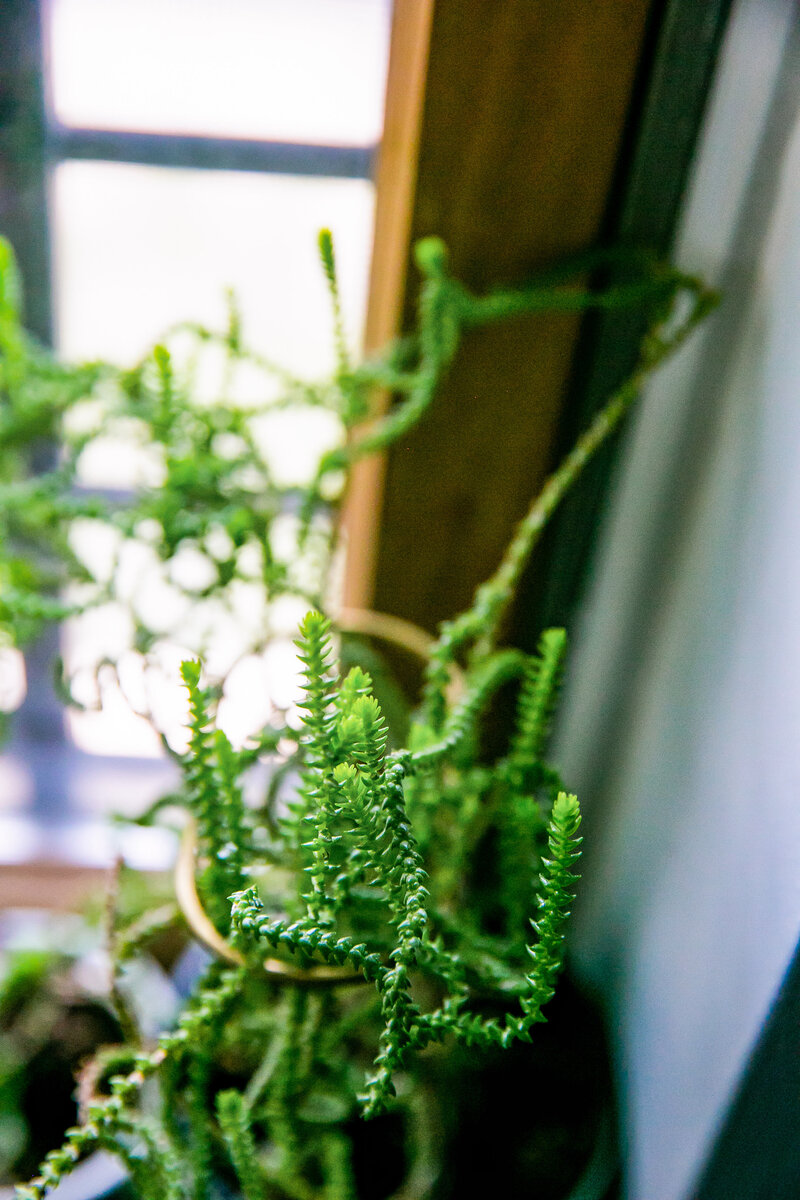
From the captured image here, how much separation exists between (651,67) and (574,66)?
4 cm

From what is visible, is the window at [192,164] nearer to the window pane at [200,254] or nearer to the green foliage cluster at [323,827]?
the window pane at [200,254]

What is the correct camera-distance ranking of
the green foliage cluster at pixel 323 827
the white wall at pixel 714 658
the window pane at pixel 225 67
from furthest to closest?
1. the window pane at pixel 225 67
2. the white wall at pixel 714 658
3. the green foliage cluster at pixel 323 827

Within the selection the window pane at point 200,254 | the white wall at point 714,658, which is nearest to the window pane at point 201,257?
the window pane at point 200,254

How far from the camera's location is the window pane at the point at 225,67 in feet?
2.08

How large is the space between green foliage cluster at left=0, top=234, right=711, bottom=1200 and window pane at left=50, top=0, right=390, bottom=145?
21cm

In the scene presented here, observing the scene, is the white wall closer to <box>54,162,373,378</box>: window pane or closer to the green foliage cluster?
the green foliage cluster

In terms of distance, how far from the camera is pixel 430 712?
1.44ft

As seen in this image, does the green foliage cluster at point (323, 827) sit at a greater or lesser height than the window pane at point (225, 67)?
lesser

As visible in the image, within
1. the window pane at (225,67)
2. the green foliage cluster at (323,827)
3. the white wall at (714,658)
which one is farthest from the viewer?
the window pane at (225,67)

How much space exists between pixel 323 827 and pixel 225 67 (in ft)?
1.95

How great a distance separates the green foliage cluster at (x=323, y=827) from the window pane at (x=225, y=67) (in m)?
0.21

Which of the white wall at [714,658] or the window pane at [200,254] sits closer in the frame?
the white wall at [714,658]

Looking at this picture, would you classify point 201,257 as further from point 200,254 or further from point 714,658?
point 714,658

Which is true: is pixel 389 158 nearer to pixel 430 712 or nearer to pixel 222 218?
pixel 222 218
